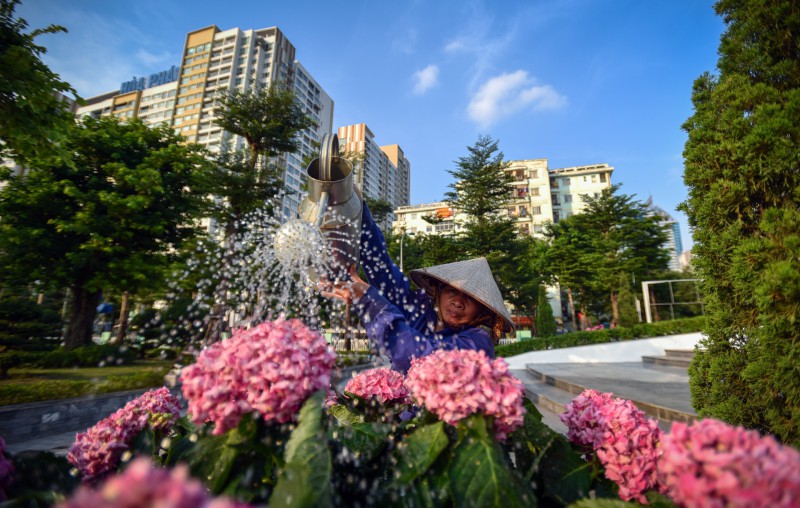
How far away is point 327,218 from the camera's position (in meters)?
1.93

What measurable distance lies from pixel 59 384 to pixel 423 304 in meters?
8.25

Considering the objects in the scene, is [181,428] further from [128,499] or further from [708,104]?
[708,104]

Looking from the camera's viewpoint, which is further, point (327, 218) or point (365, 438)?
point (327, 218)

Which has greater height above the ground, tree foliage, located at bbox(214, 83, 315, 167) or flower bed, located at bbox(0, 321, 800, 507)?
tree foliage, located at bbox(214, 83, 315, 167)

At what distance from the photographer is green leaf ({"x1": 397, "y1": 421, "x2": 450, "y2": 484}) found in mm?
880

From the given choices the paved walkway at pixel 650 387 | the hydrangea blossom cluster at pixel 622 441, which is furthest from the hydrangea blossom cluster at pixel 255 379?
the paved walkway at pixel 650 387

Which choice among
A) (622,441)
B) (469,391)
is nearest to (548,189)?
(622,441)

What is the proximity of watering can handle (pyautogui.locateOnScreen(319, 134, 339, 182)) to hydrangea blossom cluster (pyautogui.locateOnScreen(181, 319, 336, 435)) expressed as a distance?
117 cm

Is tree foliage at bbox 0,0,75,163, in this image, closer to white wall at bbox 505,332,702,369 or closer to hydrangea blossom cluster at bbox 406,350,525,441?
hydrangea blossom cluster at bbox 406,350,525,441

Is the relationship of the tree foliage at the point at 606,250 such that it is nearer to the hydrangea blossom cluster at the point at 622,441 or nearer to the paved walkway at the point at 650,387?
the paved walkway at the point at 650,387

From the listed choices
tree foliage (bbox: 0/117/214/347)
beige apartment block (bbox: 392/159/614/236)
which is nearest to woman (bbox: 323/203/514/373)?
tree foliage (bbox: 0/117/214/347)

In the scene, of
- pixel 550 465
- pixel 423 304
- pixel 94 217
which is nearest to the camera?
pixel 550 465

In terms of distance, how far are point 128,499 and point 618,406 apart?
135 centimetres

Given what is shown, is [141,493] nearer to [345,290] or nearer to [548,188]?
[345,290]
